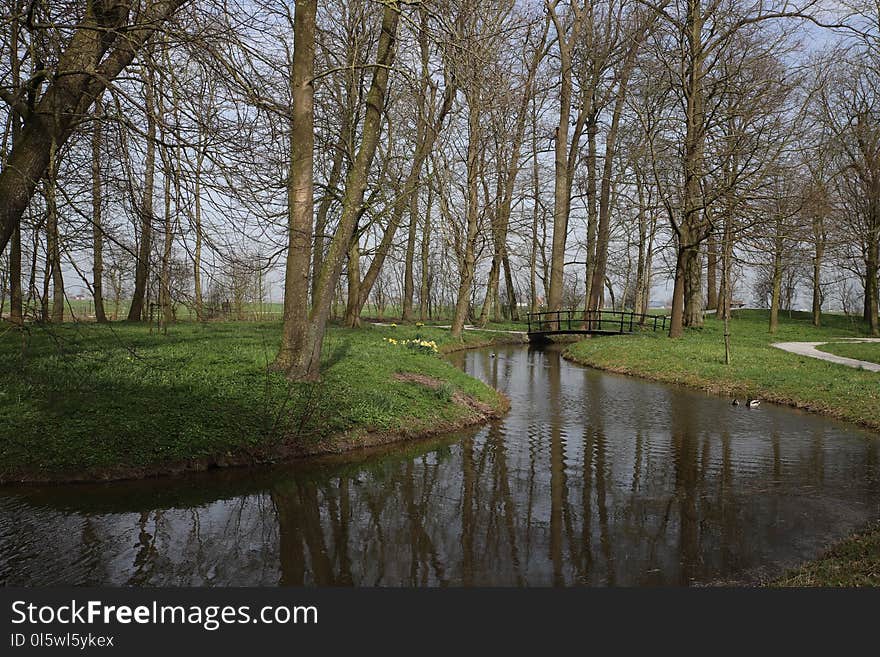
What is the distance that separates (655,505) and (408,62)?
12.6 metres

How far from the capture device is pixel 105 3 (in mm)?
4590

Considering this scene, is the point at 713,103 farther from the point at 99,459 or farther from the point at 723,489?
the point at 99,459

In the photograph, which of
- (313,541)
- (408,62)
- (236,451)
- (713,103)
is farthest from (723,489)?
(713,103)

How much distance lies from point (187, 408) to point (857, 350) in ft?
67.6

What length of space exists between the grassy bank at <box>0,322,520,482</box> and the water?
1.34ft

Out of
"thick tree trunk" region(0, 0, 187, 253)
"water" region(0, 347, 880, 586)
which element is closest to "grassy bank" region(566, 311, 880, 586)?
"water" region(0, 347, 880, 586)

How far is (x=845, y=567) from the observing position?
452cm

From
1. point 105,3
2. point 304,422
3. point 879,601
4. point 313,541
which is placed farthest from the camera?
point 304,422

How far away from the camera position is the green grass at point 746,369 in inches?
498

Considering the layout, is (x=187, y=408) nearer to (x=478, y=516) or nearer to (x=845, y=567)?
(x=478, y=516)

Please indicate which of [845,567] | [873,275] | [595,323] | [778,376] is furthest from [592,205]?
[845,567]

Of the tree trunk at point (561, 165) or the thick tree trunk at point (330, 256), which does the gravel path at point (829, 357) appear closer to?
the tree trunk at point (561, 165)

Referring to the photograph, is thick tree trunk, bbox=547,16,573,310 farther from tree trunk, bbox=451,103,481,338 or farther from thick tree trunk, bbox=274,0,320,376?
thick tree trunk, bbox=274,0,320,376

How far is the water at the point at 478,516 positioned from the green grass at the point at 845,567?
1.19ft
